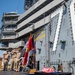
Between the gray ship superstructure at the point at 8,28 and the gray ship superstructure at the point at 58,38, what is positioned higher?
the gray ship superstructure at the point at 8,28

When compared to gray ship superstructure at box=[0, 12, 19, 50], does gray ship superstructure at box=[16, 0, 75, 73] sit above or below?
below

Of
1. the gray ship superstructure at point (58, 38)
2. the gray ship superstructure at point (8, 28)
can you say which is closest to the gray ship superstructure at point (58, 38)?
the gray ship superstructure at point (58, 38)

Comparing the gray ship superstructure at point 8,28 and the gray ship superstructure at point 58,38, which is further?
the gray ship superstructure at point 8,28

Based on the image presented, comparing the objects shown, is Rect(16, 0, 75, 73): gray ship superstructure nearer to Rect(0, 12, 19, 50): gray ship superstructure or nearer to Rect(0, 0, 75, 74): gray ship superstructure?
Rect(0, 0, 75, 74): gray ship superstructure

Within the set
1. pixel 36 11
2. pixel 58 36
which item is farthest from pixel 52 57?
pixel 36 11

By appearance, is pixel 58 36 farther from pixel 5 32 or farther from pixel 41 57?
pixel 5 32

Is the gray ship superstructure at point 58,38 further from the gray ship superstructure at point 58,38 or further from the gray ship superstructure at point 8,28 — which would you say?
the gray ship superstructure at point 8,28

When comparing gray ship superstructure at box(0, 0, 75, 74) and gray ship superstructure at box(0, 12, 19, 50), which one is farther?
gray ship superstructure at box(0, 12, 19, 50)

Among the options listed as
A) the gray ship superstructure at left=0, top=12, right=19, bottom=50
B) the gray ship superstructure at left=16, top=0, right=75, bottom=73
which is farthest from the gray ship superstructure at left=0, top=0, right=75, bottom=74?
the gray ship superstructure at left=0, top=12, right=19, bottom=50

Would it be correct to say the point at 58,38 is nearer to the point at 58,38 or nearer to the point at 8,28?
the point at 58,38

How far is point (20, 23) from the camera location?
65.8m

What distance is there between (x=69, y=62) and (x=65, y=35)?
4.04 m

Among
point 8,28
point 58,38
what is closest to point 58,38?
point 58,38

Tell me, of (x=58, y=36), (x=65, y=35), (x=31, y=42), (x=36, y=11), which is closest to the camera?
(x=31, y=42)
